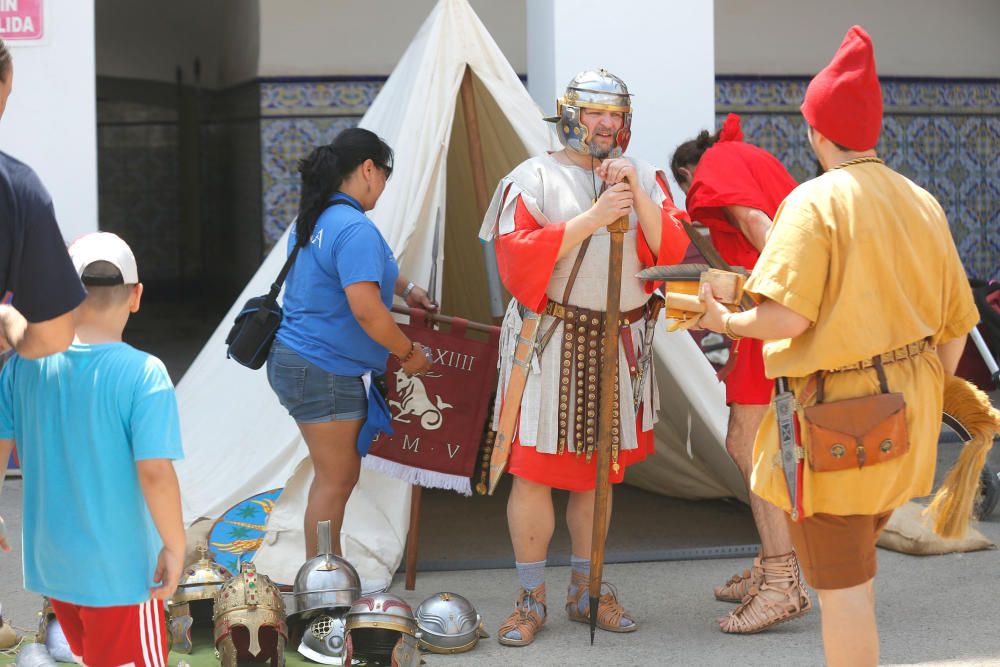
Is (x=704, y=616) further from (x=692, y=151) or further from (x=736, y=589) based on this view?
(x=692, y=151)

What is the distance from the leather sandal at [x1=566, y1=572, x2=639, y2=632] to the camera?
11.7 feet

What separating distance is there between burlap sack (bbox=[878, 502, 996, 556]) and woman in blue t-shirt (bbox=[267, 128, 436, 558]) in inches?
70.5

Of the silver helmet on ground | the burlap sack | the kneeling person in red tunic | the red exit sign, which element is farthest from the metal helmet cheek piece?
the red exit sign

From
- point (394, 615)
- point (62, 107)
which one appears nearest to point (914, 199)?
point (394, 615)

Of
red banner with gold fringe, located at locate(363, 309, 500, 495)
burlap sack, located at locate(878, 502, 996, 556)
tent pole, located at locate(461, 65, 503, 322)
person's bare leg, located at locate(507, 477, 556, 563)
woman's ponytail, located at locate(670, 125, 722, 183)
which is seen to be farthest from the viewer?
burlap sack, located at locate(878, 502, 996, 556)

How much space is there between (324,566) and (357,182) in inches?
41.2

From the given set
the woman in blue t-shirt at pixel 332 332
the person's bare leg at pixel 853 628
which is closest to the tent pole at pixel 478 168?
the woman in blue t-shirt at pixel 332 332


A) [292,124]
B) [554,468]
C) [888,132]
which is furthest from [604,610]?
[888,132]

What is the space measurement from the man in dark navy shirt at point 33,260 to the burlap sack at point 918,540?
3.01m

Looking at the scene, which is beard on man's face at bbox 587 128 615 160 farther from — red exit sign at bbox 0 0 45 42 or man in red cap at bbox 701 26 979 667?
red exit sign at bbox 0 0 45 42

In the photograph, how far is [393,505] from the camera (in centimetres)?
412

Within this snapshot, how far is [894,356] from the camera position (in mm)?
2525

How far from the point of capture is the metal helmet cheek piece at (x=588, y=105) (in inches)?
133

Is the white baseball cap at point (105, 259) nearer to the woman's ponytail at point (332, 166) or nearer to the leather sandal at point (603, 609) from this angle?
the woman's ponytail at point (332, 166)
